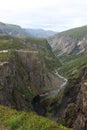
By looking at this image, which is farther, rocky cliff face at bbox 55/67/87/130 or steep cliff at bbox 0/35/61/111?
steep cliff at bbox 0/35/61/111

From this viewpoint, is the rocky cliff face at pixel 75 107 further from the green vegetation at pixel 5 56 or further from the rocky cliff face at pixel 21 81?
the green vegetation at pixel 5 56

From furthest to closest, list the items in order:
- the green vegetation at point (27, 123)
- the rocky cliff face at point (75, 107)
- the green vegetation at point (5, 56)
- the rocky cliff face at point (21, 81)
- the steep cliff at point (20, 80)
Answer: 1. the green vegetation at point (5, 56)
2. the steep cliff at point (20, 80)
3. the rocky cliff face at point (21, 81)
4. the rocky cliff face at point (75, 107)
5. the green vegetation at point (27, 123)

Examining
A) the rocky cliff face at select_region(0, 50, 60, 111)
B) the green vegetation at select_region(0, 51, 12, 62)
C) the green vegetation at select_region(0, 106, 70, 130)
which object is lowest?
the rocky cliff face at select_region(0, 50, 60, 111)

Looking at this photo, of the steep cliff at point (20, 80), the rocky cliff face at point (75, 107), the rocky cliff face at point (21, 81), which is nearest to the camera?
the rocky cliff face at point (75, 107)

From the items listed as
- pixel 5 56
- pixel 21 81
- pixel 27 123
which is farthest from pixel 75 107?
pixel 27 123

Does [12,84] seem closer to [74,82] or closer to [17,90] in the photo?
[17,90]

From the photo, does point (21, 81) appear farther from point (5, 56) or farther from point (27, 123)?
point (27, 123)

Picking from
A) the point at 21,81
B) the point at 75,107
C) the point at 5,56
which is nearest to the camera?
the point at 75,107

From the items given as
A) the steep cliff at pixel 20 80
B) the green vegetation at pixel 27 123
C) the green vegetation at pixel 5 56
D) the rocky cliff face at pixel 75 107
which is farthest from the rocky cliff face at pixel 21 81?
the green vegetation at pixel 27 123

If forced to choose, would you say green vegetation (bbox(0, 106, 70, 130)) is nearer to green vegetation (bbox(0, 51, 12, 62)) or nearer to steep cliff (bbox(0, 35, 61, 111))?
steep cliff (bbox(0, 35, 61, 111))

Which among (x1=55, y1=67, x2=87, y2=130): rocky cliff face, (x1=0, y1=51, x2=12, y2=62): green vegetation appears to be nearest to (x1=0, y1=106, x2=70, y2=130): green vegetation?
(x1=55, y1=67, x2=87, y2=130): rocky cliff face

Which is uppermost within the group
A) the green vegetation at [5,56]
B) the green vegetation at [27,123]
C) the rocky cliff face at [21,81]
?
the green vegetation at [27,123]
